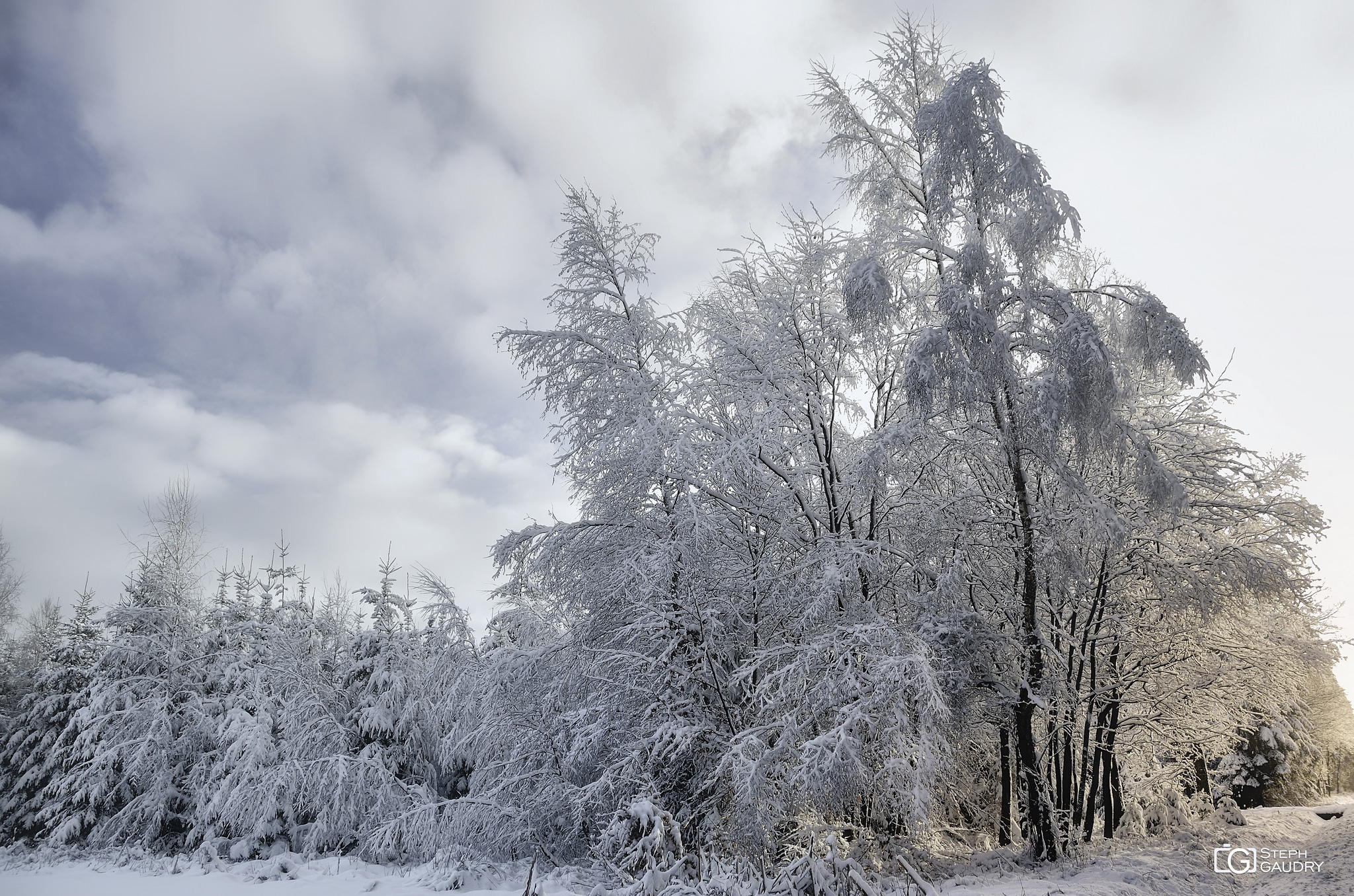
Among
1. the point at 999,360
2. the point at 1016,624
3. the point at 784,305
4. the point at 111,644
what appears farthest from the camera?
the point at 111,644

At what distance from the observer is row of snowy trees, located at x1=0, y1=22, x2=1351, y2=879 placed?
7332 millimetres

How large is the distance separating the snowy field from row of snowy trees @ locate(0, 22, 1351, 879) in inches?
25.6

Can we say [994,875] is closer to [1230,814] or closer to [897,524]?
[897,524]

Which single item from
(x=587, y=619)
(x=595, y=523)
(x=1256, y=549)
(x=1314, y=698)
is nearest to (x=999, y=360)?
(x=1256, y=549)

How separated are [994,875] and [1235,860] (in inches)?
175

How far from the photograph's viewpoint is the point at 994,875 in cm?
760

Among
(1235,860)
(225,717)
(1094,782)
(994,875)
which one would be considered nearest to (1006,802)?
(1094,782)

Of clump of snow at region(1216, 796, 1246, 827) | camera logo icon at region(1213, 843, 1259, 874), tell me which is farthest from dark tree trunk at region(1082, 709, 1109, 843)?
clump of snow at region(1216, 796, 1246, 827)

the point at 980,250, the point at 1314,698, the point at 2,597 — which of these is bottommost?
the point at 1314,698

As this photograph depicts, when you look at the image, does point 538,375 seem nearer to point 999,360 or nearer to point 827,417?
point 827,417

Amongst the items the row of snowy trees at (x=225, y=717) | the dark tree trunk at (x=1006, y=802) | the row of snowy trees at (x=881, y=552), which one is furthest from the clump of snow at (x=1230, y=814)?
the row of snowy trees at (x=225, y=717)

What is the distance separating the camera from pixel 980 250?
808 centimetres

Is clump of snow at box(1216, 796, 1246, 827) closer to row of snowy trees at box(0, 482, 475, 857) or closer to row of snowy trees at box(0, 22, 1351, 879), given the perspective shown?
row of snowy trees at box(0, 22, 1351, 879)

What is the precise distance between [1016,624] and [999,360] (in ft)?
12.6
